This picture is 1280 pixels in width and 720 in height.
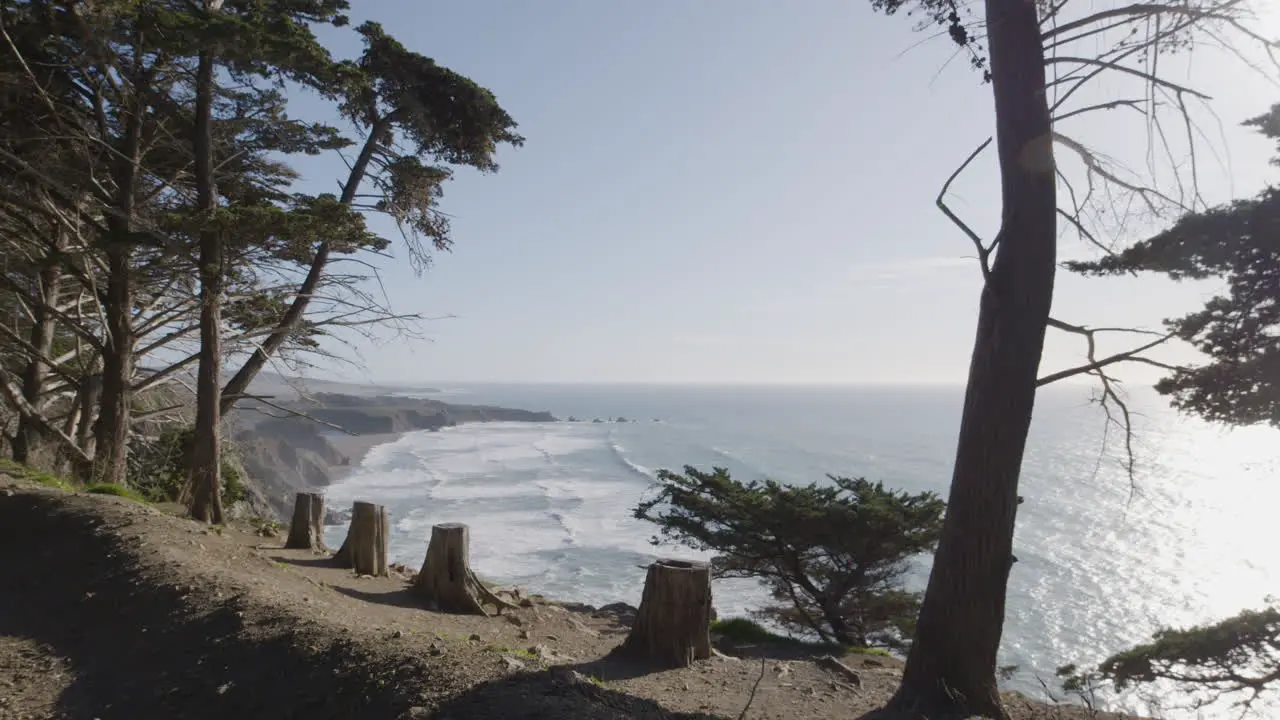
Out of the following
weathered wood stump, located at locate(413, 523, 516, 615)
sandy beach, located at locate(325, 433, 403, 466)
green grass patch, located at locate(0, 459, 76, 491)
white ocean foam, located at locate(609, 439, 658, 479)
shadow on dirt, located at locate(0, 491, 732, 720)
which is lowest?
sandy beach, located at locate(325, 433, 403, 466)

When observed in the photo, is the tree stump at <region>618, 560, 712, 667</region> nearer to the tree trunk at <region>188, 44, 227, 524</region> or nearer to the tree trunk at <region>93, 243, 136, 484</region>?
the tree trunk at <region>188, 44, 227, 524</region>

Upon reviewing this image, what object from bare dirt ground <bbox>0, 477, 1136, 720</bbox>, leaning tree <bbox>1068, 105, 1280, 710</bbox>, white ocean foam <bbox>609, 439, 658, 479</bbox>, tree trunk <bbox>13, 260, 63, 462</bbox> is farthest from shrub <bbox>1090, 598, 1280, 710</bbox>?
white ocean foam <bbox>609, 439, 658, 479</bbox>

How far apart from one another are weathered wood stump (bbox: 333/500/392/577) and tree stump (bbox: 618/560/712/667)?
3.05m

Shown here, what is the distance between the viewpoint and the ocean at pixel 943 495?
23094mm

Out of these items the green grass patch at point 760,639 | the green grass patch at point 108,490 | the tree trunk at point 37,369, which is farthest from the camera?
the tree trunk at point 37,369

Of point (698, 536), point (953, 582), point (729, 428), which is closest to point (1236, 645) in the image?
point (953, 582)

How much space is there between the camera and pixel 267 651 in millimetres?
3516

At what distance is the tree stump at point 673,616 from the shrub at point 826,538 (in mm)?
5659

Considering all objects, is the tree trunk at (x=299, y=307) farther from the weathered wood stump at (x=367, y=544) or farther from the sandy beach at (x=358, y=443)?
the sandy beach at (x=358, y=443)

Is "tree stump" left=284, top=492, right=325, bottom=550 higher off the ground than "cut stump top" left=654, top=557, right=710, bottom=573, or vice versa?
"cut stump top" left=654, top=557, right=710, bottom=573

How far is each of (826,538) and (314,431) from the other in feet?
198

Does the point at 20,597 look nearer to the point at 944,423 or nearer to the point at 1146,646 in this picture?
the point at 1146,646

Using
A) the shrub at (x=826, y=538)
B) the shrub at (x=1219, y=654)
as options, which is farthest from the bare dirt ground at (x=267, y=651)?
the shrub at (x=826, y=538)

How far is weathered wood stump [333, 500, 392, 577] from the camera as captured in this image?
7176 millimetres
